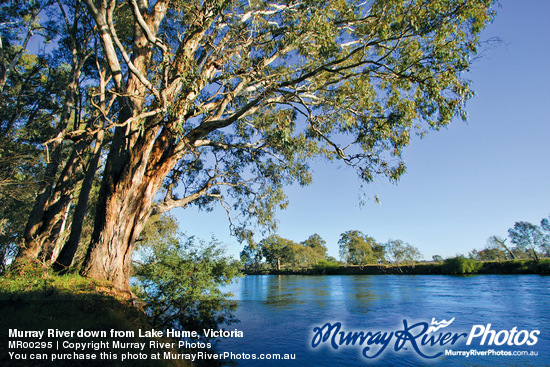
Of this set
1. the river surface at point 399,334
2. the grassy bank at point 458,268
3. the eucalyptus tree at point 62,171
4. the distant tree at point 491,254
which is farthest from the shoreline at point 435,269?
the distant tree at point 491,254

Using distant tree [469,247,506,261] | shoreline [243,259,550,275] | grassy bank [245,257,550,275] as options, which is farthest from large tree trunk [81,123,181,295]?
distant tree [469,247,506,261]

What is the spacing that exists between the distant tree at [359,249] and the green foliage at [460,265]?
19201 mm

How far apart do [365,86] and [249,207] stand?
5.57 metres

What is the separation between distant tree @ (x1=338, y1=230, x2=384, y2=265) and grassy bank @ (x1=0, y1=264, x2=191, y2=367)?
53299 mm

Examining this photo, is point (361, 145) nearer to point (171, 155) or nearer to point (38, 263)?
point (171, 155)

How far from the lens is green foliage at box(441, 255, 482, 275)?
3284cm

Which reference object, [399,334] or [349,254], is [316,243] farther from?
[399,334]

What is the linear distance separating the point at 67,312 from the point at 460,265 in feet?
128

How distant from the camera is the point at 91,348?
3057 mm

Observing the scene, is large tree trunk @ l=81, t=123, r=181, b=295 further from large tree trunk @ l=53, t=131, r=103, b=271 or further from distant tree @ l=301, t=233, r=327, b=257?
distant tree @ l=301, t=233, r=327, b=257

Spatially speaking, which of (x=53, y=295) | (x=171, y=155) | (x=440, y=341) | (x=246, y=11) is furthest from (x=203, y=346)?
(x=246, y=11)

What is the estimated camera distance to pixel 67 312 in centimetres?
370

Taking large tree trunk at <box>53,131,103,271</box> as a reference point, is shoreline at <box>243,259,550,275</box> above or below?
below

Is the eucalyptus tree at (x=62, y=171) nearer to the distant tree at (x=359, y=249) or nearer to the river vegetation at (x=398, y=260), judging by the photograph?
the river vegetation at (x=398, y=260)
